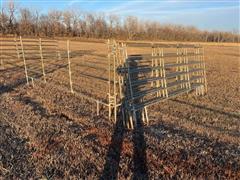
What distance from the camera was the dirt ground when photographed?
157 inches

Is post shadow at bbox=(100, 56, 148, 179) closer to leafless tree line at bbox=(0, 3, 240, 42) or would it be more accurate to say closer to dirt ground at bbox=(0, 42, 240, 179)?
dirt ground at bbox=(0, 42, 240, 179)

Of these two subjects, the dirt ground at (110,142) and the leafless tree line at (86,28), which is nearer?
the dirt ground at (110,142)

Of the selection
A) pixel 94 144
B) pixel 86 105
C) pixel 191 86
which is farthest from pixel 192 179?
pixel 191 86

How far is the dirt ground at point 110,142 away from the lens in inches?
157

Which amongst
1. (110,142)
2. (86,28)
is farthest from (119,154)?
(86,28)

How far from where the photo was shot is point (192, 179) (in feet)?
12.5

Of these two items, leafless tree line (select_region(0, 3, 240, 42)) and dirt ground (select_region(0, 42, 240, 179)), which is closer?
dirt ground (select_region(0, 42, 240, 179))

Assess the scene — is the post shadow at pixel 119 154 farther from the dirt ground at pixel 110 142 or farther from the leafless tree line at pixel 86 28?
the leafless tree line at pixel 86 28

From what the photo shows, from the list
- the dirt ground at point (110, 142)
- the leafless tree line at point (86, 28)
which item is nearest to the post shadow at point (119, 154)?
the dirt ground at point (110, 142)

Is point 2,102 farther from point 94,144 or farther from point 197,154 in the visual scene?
point 197,154

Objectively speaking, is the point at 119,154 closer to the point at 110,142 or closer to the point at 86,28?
the point at 110,142

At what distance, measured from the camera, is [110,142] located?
195 inches

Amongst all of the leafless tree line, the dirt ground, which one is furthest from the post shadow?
the leafless tree line

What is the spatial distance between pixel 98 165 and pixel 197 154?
1798mm
